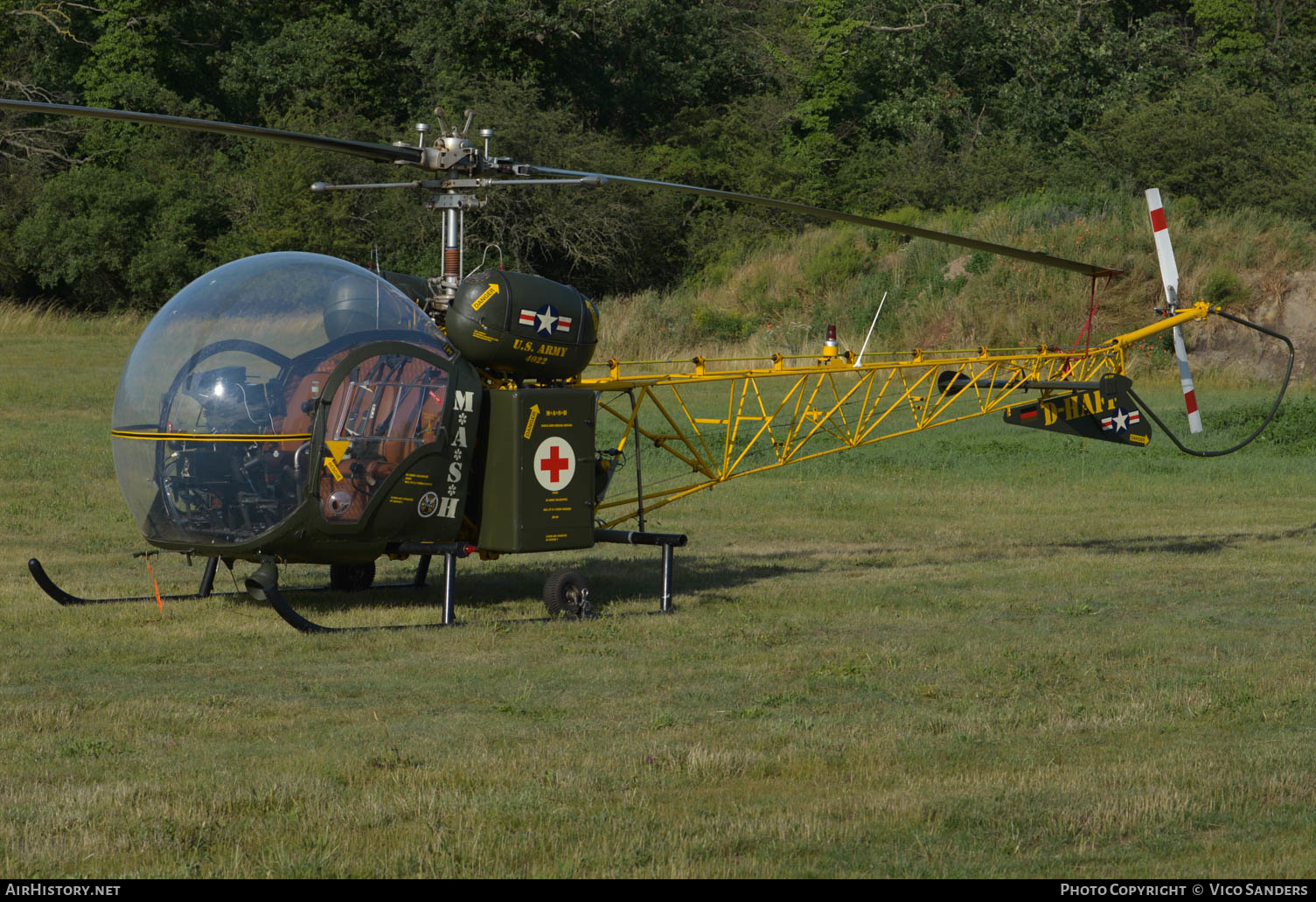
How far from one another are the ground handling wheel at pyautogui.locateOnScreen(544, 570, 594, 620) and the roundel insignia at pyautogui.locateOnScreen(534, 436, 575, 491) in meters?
0.67

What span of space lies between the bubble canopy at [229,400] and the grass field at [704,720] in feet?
3.01

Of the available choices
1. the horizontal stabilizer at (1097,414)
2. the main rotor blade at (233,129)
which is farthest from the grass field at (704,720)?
the main rotor blade at (233,129)

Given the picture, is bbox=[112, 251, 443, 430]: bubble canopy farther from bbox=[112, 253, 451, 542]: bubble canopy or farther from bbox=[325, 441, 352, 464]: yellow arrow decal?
bbox=[325, 441, 352, 464]: yellow arrow decal

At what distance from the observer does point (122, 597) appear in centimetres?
1105

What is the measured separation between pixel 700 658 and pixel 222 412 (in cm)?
338

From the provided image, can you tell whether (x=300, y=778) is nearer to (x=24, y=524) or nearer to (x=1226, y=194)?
(x=24, y=524)

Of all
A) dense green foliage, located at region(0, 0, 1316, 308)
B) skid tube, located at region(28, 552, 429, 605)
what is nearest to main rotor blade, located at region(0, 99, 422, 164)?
skid tube, located at region(28, 552, 429, 605)

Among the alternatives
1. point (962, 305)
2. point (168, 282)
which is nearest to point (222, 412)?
point (962, 305)

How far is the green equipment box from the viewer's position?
10.2m

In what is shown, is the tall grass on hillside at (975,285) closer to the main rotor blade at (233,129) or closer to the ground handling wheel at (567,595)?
the ground handling wheel at (567,595)

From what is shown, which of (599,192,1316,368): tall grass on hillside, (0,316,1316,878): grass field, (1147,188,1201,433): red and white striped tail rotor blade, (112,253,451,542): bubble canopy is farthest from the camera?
(599,192,1316,368): tall grass on hillside

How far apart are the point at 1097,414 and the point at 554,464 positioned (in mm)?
5741

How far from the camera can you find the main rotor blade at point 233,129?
687 cm

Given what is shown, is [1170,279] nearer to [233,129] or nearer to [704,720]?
[704,720]
